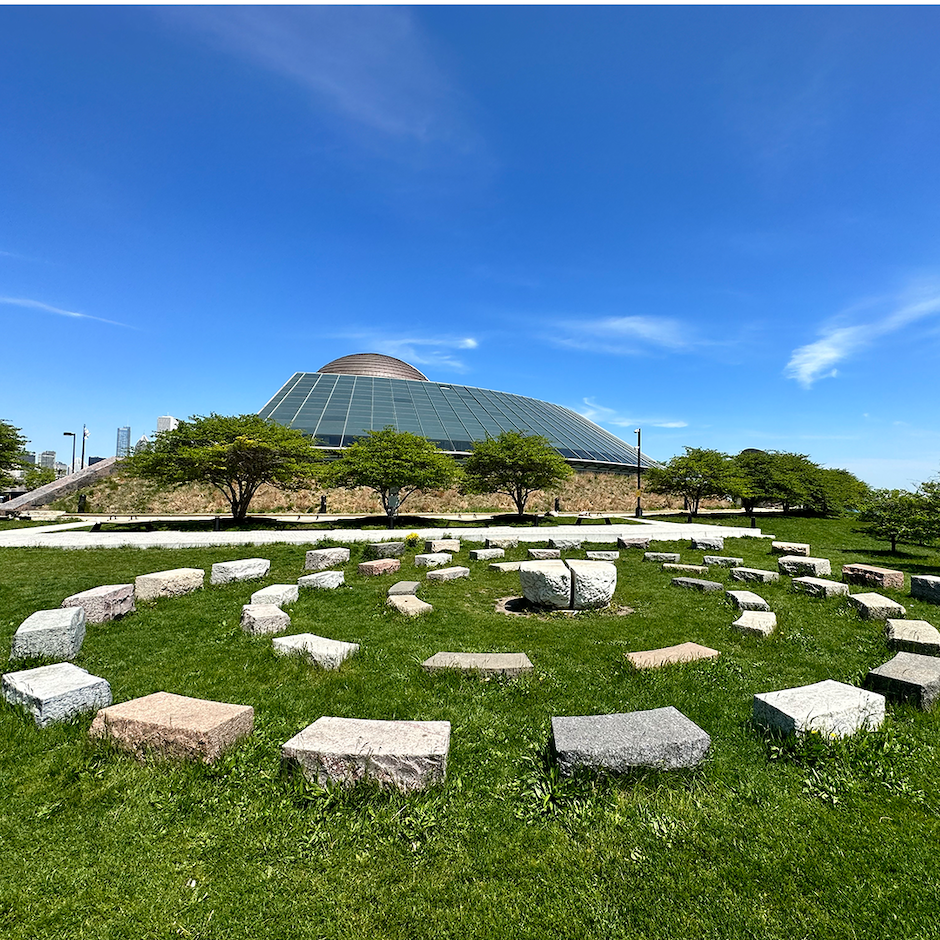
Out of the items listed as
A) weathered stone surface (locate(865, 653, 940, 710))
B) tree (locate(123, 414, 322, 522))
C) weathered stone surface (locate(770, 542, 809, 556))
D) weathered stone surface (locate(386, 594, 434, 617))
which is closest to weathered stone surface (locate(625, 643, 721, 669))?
weathered stone surface (locate(865, 653, 940, 710))

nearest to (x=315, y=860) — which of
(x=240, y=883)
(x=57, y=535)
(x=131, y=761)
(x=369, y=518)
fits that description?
(x=240, y=883)

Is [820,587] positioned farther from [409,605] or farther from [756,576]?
[409,605]

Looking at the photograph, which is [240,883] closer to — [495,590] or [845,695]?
[845,695]

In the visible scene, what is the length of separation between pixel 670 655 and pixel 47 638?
26.6ft

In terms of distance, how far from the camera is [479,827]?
3133 millimetres

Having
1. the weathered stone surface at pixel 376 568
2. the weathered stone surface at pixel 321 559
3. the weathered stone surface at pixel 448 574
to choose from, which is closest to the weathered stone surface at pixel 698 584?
the weathered stone surface at pixel 448 574

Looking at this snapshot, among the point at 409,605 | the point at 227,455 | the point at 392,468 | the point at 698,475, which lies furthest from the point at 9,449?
the point at 698,475

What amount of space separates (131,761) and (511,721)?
3292 millimetres

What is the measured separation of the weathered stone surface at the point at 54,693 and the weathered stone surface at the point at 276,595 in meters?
3.50

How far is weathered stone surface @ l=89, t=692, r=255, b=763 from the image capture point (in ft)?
12.2

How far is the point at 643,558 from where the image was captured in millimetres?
14695

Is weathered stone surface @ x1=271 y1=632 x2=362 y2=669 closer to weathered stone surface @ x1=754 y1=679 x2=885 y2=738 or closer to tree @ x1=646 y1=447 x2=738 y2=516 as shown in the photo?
weathered stone surface @ x1=754 y1=679 x2=885 y2=738

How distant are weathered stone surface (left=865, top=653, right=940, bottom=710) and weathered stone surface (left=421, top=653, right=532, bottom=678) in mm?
3746

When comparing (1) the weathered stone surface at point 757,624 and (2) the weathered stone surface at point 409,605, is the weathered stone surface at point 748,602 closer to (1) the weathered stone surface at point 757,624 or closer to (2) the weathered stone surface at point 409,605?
(1) the weathered stone surface at point 757,624
